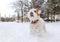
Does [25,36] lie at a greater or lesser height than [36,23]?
lesser

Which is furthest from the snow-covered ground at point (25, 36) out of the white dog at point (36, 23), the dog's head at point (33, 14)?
the dog's head at point (33, 14)

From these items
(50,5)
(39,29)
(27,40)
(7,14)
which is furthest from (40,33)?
(50,5)

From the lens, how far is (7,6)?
10.7ft

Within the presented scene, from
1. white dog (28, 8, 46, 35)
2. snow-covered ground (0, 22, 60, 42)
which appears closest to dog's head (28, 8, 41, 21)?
white dog (28, 8, 46, 35)

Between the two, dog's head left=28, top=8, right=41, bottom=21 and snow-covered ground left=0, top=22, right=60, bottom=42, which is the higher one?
dog's head left=28, top=8, right=41, bottom=21

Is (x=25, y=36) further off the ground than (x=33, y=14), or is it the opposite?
(x=33, y=14)

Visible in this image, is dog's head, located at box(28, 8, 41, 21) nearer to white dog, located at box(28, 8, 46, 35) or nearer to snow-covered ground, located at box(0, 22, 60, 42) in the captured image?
white dog, located at box(28, 8, 46, 35)

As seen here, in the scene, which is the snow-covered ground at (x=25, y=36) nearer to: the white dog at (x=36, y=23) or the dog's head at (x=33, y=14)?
the white dog at (x=36, y=23)

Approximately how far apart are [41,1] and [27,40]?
2.25 meters

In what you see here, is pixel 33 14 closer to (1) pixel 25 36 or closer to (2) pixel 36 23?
(2) pixel 36 23

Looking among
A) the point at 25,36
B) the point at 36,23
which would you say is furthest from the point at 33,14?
the point at 25,36

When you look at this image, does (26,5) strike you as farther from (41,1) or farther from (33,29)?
(33,29)

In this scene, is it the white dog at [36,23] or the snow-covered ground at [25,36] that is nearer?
the snow-covered ground at [25,36]

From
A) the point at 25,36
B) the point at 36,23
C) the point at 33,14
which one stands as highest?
the point at 33,14
